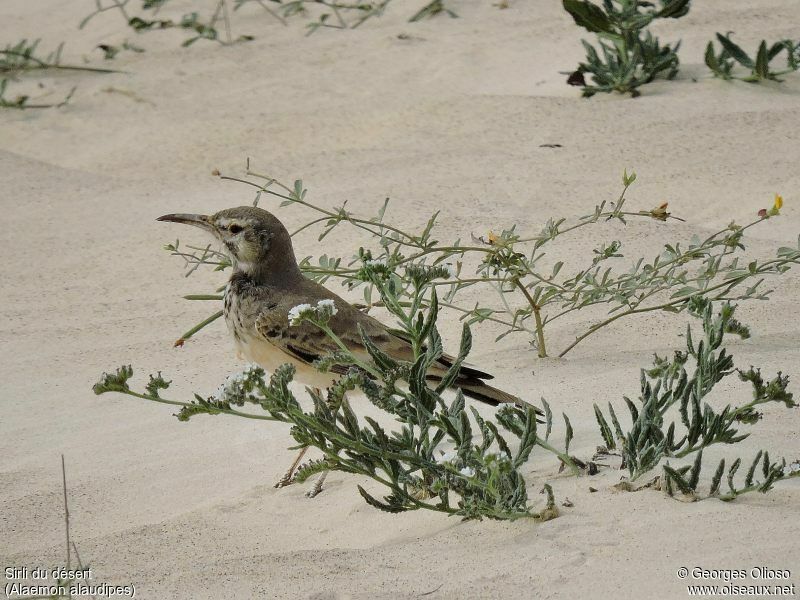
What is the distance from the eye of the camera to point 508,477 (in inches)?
125

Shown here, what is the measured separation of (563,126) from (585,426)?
3337 mm

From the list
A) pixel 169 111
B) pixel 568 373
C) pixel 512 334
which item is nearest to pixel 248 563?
pixel 568 373

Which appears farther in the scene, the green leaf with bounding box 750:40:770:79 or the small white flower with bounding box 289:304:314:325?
the green leaf with bounding box 750:40:770:79

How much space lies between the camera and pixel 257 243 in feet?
15.1

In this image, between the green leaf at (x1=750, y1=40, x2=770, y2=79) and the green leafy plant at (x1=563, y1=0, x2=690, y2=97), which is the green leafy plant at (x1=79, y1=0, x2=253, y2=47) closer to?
the green leafy plant at (x1=563, y1=0, x2=690, y2=97)

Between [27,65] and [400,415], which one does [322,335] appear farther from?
[27,65]

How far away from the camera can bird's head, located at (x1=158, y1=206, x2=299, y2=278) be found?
4.59 meters

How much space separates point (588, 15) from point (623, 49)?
41 cm

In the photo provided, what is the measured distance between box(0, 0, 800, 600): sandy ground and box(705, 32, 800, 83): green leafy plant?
89mm

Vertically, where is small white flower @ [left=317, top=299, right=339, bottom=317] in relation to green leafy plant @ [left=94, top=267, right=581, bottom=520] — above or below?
above

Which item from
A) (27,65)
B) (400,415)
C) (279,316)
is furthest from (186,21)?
(400,415)

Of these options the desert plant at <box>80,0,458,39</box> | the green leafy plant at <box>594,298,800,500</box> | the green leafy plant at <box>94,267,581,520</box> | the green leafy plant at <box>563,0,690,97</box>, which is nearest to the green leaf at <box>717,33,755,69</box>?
the green leafy plant at <box>563,0,690,97</box>

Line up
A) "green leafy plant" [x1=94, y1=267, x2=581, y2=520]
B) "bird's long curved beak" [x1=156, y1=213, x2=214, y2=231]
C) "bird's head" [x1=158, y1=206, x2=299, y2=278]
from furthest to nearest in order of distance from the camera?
1. "bird's long curved beak" [x1=156, y1=213, x2=214, y2=231]
2. "bird's head" [x1=158, y1=206, x2=299, y2=278]
3. "green leafy plant" [x1=94, y1=267, x2=581, y2=520]

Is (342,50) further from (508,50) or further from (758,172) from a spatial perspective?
(758,172)
